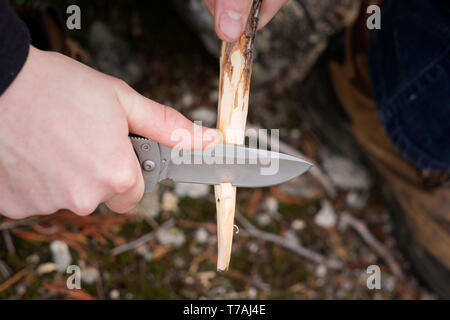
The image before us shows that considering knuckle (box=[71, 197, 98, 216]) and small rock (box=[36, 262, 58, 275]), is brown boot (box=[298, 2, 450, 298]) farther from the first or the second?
small rock (box=[36, 262, 58, 275])

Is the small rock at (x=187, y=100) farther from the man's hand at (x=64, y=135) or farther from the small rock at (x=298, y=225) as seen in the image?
the man's hand at (x=64, y=135)

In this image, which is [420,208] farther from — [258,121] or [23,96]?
[23,96]

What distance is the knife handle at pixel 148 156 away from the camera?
3.54 ft

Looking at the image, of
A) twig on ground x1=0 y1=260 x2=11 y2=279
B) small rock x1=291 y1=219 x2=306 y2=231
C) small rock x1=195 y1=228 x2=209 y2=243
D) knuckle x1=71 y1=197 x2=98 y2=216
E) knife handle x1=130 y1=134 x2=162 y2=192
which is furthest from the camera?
small rock x1=291 y1=219 x2=306 y2=231

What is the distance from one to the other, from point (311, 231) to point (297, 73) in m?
0.83

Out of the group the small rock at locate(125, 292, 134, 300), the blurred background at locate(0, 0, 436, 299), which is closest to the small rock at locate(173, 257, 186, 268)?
the blurred background at locate(0, 0, 436, 299)

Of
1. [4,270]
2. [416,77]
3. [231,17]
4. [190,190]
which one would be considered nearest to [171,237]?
[190,190]

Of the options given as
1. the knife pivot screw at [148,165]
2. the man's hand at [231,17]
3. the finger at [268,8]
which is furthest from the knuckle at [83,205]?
the finger at [268,8]

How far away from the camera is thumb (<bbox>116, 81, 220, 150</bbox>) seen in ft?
3.28

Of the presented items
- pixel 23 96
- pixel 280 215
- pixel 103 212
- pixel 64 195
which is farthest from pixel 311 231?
pixel 23 96

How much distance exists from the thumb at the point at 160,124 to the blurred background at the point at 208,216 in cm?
61

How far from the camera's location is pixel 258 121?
6.47 feet

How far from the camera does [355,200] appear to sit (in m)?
1.96

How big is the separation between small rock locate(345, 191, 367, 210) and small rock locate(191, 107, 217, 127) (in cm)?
76
